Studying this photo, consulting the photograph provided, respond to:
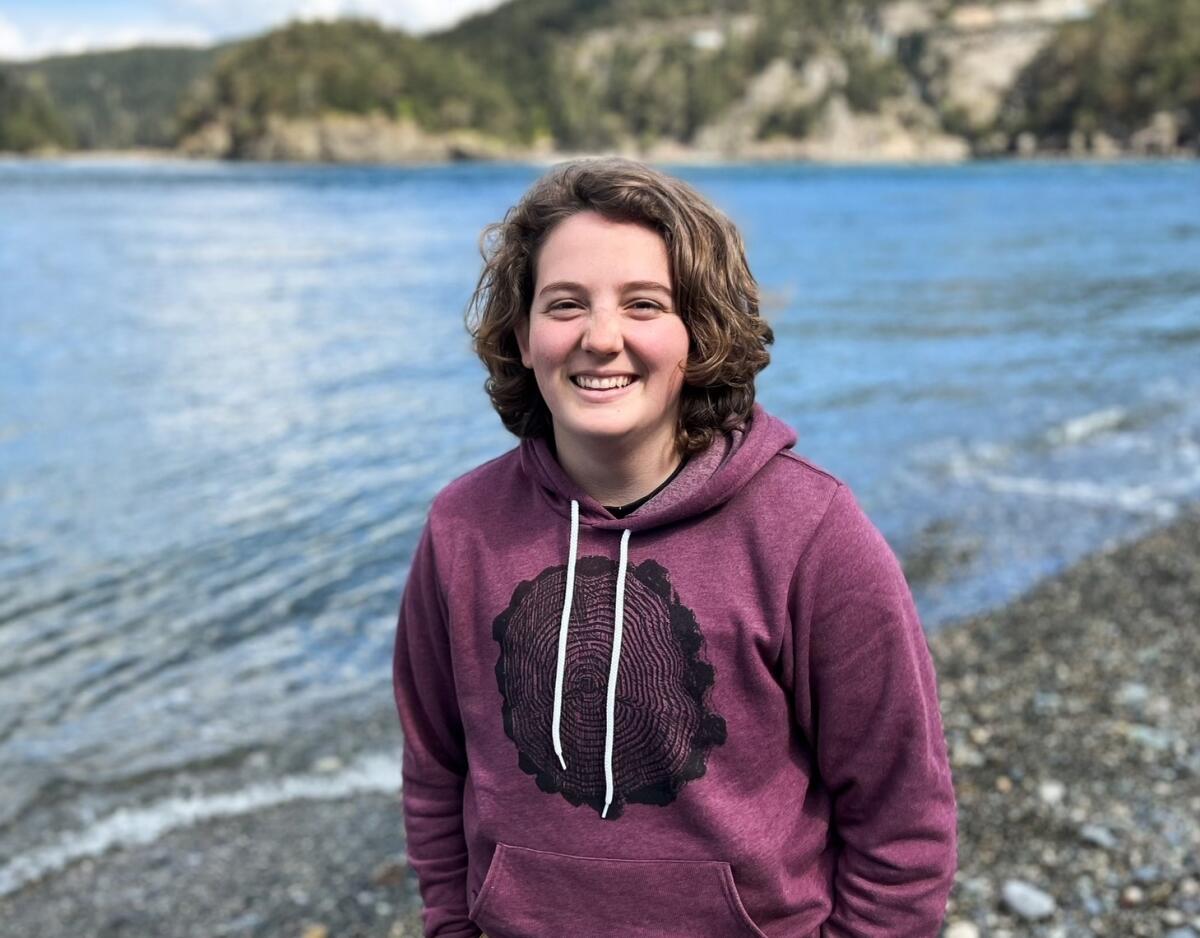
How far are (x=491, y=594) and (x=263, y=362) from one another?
19753 millimetres

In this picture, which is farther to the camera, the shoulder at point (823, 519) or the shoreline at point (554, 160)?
the shoreline at point (554, 160)

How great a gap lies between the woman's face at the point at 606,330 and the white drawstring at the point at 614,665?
0.84 ft

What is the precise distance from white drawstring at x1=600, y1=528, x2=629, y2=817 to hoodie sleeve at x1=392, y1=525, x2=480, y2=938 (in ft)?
1.48

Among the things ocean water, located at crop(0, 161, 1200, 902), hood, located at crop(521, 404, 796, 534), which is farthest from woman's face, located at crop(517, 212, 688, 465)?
ocean water, located at crop(0, 161, 1200, 902)

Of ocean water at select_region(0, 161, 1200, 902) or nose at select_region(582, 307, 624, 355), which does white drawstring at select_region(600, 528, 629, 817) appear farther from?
ocean water at select_region(0, 161, 1200, 902)

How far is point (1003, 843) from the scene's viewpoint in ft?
16.8

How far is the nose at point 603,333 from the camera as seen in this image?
2.27 m

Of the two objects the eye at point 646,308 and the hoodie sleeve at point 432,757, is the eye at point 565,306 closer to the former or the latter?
Result: the eye at point 646,308

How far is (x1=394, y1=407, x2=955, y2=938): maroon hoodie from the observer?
224 cm

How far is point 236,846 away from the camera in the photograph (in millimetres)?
5852

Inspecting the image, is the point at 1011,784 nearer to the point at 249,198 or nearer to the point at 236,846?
the point at 236,846

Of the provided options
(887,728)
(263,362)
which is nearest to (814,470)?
(887,728)

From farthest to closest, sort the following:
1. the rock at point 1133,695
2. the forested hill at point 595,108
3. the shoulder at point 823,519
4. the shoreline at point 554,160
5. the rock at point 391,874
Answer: the forested hill at point 595,108
the shoreline at point 554,160
the rock at point 1133,695
the rock at point 391,874
the shoulder at point 823,519

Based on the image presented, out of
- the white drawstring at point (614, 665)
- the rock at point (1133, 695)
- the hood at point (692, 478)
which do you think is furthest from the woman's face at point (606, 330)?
the rock at point (1133, 695)
